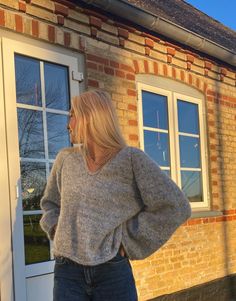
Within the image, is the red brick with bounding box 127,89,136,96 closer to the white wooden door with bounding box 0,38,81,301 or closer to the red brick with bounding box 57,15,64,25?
the white wooden door with bounding box 0,38,81,301

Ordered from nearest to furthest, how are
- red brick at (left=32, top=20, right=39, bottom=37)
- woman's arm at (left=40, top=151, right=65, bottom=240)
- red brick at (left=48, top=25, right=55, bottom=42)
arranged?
woman's arm at (left=40, top=151, right=65, bottom=240)
red brick at (left=32, top=20, right=39, bottom=37)
red brick at (left=48, top=25, right=55, bottom=42)

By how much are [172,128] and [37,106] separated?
7.66 ft

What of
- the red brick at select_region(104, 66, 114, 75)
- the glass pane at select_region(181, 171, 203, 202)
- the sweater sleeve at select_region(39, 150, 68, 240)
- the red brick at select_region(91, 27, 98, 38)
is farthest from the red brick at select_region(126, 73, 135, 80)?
the sweater sleeve at select_region(39, 150, 68, 240)

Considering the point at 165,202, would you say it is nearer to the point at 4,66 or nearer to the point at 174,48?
the point at 4,66

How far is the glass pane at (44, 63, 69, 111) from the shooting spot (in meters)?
4.66

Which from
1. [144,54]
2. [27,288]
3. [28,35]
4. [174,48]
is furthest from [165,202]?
[174,48]

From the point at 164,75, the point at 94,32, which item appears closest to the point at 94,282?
the point at 94,32

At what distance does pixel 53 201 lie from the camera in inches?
105

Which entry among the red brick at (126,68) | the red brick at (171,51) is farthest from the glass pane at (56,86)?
the red brick at (171,51)

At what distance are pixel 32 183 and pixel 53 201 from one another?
1.85m

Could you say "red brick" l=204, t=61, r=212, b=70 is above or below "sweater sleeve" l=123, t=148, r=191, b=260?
above

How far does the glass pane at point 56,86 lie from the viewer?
4.66 metres

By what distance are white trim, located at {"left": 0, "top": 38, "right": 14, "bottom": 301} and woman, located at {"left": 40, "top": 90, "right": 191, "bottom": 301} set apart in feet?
5.30

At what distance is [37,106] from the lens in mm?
4531
